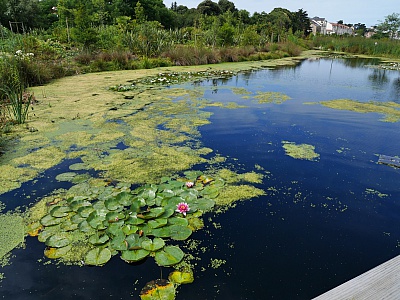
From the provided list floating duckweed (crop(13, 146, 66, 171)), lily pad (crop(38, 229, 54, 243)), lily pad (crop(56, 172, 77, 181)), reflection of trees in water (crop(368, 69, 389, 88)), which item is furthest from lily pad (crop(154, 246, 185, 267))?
reflection of trees in water (crop(368, 69, 389, 88))

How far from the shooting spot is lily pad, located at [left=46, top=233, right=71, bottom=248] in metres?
1.60

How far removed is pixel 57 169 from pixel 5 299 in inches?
55.5

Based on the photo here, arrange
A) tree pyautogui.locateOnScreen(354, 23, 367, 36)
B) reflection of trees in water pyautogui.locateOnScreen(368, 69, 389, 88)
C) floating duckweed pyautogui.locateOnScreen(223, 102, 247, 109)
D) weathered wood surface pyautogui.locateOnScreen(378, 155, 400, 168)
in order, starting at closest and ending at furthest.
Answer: weathered wood surface pyautogui.locateOnScreen(378, 155, 400, 168), floating duckweed pyautogui.locateOnScreen(223, 102, 247, 109), reflection of trees in water pyautogui.locateOnScreen(368, 69, 389, 88), tree pyautogui.locateOnScreen(354, 23, 367, 36)

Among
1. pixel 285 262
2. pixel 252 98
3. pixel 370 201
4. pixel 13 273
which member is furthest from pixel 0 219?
pixel 252 98

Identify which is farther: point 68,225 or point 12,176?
point 12,176

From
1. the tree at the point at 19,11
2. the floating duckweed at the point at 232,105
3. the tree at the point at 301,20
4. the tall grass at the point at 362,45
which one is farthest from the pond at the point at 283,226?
the tree at the point at 301,20

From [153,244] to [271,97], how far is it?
15.6ft

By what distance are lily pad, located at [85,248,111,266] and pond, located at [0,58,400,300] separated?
1.2 inches

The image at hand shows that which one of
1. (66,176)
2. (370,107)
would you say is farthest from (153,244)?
(370,107)

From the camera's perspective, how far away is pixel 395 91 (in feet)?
22.5

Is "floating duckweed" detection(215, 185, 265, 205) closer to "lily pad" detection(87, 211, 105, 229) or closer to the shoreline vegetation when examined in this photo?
the shoreline vegetation

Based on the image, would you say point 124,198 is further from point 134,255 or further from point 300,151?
point 300,151

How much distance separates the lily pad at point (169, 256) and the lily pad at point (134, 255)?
0.22 ft

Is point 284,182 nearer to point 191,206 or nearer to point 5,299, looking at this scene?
point 191,206
